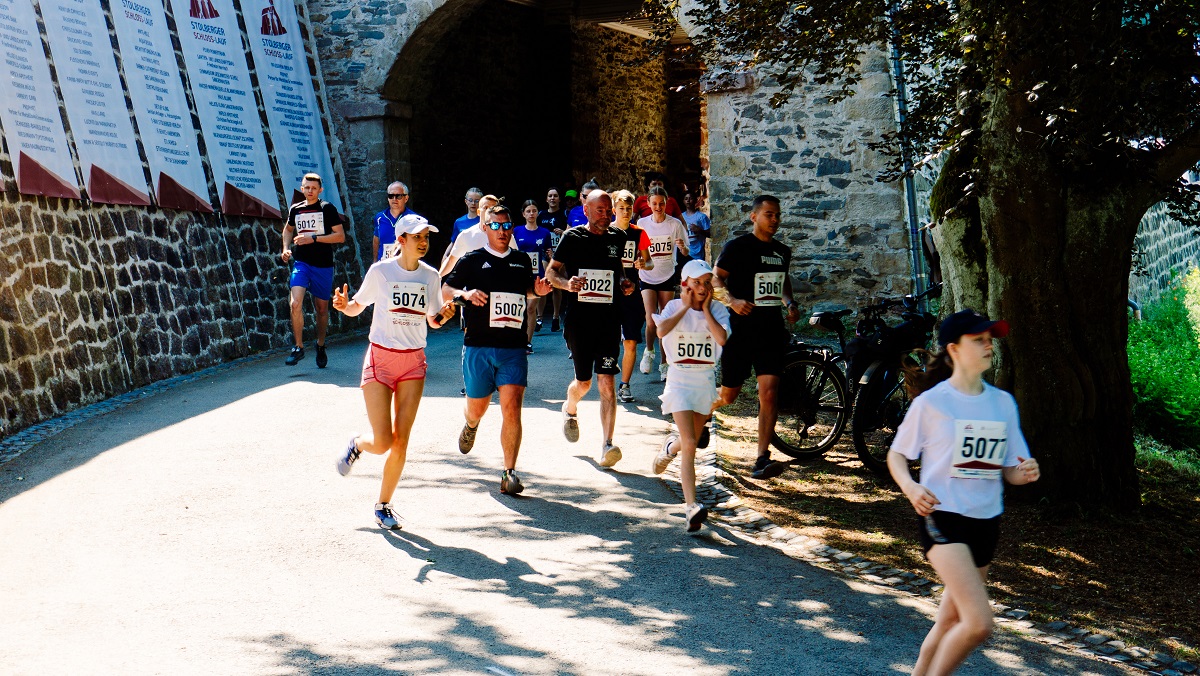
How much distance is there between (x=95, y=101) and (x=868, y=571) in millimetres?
9537

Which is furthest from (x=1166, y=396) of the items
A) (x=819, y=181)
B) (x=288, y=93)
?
(x=288, y=93)

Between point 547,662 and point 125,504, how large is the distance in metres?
3.62

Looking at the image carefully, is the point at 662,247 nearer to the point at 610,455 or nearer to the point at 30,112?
the point at 610,455

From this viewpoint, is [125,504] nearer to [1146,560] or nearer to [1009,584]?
[1009,584]

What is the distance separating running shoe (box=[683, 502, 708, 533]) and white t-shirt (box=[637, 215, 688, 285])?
4478 mm

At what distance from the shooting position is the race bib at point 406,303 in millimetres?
6539

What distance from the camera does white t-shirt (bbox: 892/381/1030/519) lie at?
402 centimetres

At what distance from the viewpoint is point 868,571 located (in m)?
5.98

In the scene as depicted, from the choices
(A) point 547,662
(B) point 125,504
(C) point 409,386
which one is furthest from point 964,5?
(B) point 125,504

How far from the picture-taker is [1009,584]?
19.6ft

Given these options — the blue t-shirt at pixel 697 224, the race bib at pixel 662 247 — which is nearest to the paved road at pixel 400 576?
the race bib at pixel 662 247

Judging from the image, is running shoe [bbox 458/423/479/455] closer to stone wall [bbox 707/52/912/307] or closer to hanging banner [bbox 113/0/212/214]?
hanging banner [bbox 113/0/212/214]

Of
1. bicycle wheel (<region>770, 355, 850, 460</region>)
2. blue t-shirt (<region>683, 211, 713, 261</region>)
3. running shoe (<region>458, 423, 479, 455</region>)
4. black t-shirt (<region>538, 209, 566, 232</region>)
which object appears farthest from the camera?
black t-shirt (<region>538, 209, 566, 232</region>)

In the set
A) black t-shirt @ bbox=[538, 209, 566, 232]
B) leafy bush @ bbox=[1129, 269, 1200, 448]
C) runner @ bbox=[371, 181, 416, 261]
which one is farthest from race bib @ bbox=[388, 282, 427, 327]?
black t-shirt @ bbox=[538, 209, 566, 232]
